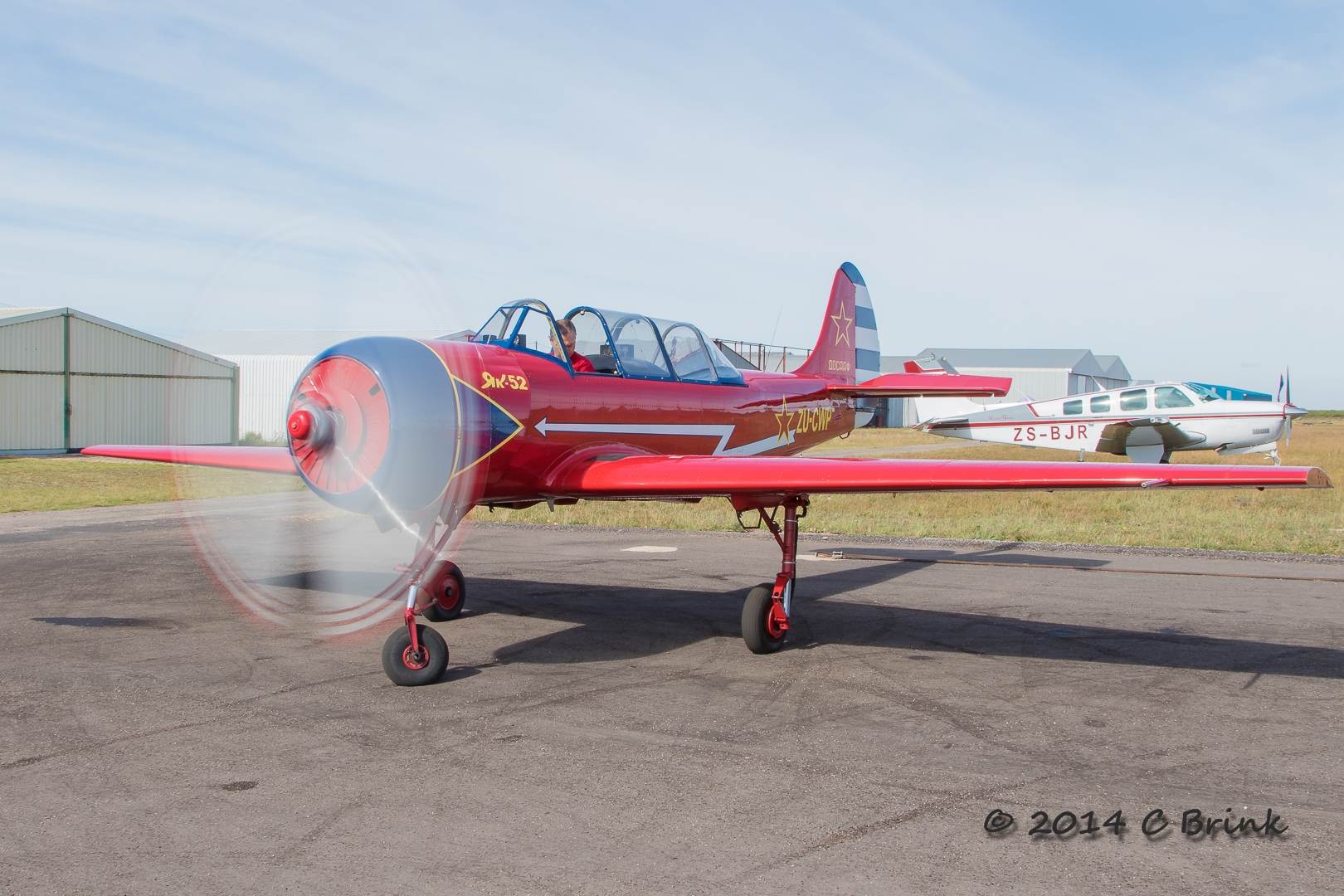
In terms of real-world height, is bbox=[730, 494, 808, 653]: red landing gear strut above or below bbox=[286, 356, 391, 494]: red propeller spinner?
below

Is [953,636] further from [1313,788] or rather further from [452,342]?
[452,342]

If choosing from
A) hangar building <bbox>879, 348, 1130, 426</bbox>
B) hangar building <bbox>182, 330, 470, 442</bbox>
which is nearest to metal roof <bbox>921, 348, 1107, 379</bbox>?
hangar building <bbox>879, 348, 1130, 426</bbox>

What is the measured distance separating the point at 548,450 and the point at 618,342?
133cm

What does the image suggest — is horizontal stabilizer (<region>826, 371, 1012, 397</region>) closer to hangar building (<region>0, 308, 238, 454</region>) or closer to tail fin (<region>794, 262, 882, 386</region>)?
tail fin (<region>794, 262, 882, 386</region>)

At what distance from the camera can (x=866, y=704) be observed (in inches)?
243

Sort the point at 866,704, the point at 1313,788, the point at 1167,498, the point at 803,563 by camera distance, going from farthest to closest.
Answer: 1. the point at 1167,498
2. the point at 803,563
3. the point at 866,704
4. the point at 1313,788

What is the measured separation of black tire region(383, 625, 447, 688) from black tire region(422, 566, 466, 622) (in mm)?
2213

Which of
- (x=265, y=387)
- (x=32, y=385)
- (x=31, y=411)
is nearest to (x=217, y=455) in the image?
(x=31, y=411)

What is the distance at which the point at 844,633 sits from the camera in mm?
8391

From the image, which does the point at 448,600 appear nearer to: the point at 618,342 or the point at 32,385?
the point at 618,342

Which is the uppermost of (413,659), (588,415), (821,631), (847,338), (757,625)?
(847,338)

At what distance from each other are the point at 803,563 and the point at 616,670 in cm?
579

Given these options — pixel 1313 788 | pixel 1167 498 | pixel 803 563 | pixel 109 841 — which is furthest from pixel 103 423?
pixel 1313 788

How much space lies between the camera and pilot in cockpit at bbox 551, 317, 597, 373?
7.95m
